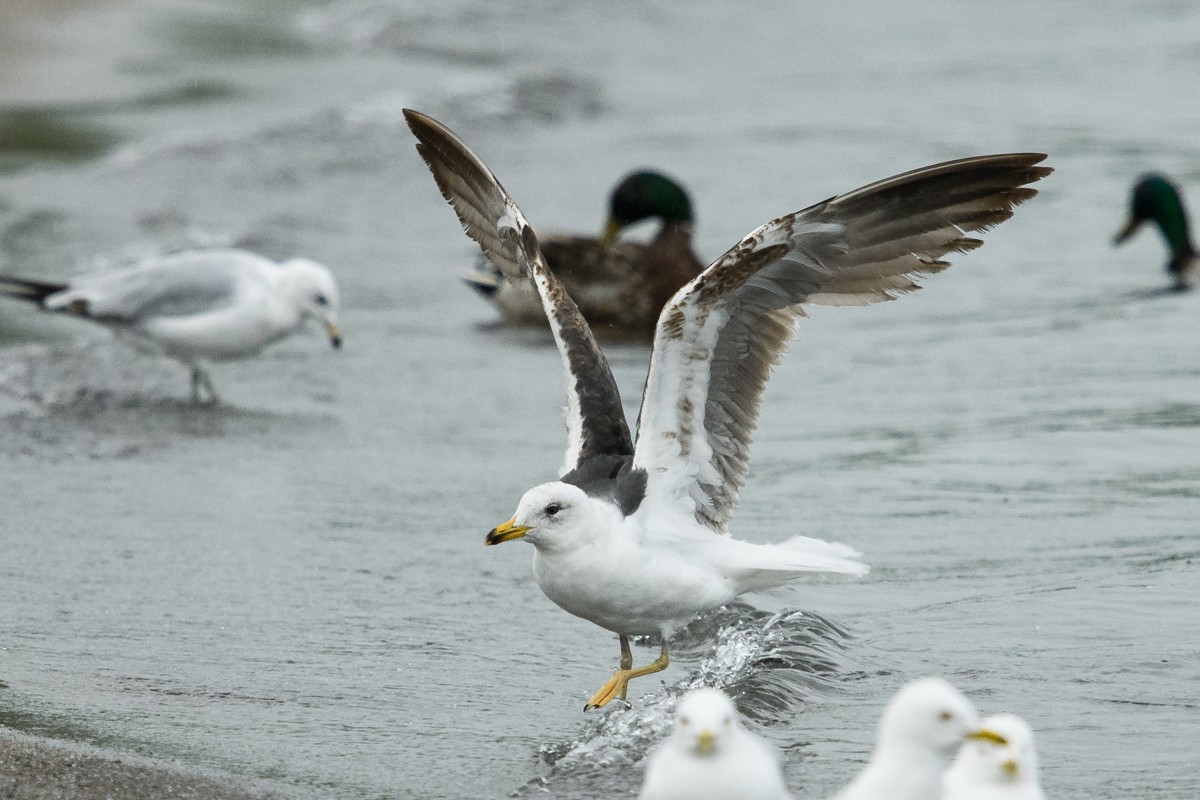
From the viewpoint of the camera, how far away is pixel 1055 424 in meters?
9.74

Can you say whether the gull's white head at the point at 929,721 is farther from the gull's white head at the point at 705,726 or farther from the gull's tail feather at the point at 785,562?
the gull's tail feather at the point at 785,562

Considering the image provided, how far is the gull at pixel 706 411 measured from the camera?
20.8 ft

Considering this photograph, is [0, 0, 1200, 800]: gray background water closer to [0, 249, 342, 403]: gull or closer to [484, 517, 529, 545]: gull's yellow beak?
[0, 249, 342, 403]: gull

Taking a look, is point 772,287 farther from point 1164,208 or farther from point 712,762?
point 1164,208

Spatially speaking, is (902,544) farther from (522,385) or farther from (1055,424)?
(522,385)

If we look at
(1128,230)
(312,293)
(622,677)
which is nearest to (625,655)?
(622,677)

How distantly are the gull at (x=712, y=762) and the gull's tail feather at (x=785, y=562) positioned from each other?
1.95m

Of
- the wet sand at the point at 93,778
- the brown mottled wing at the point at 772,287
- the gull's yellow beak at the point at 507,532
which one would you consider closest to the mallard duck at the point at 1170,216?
the brown mottled wing at the point at 772,287

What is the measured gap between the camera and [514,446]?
9.87 m

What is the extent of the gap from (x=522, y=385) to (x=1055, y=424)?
11.1 feet

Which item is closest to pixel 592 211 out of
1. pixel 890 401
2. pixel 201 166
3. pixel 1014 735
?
pixel 201 166

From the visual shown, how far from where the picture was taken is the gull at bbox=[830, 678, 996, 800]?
14.6 ft

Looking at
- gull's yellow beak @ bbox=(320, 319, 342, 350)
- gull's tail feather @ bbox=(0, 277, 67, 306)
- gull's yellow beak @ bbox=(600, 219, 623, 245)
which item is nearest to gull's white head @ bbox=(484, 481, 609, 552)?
gull's yellow beak @ bbox=(320, 319, 342, 350)

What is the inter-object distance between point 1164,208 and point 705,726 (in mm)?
10660
